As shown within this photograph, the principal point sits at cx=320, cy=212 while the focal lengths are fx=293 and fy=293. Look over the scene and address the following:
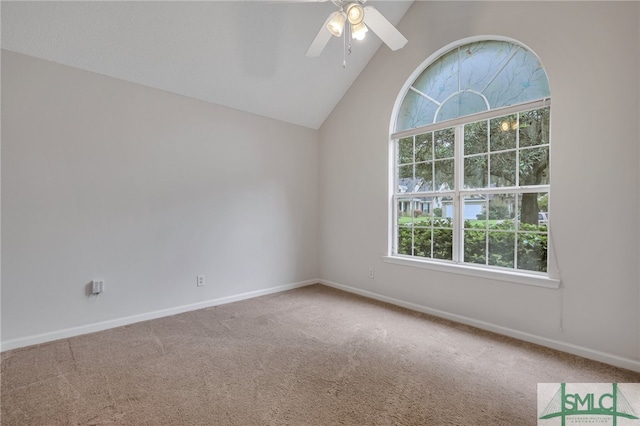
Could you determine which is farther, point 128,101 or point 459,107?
point 459,107

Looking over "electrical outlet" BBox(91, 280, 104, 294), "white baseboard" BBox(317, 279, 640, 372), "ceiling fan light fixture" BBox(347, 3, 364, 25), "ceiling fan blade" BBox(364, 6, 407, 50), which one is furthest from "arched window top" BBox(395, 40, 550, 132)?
"electrical outlet" BBox(91, 280, 104, 294)

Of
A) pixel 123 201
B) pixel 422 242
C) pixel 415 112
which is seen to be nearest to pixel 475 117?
pixel 415 112

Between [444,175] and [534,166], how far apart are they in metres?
0.83

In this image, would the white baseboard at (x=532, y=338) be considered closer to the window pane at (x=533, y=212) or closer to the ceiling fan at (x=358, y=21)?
the window pane at (x=533, y=212)

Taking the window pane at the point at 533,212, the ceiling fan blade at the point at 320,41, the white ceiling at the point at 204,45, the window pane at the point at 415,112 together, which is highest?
the white ceiling at the point at 204,45

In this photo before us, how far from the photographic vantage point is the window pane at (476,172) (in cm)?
296

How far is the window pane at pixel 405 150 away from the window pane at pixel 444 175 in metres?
0.36

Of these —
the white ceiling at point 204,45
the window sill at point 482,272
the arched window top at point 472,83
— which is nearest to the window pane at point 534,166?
the arched window top at point 472,83

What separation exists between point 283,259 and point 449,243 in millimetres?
2216

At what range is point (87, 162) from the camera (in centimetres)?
274

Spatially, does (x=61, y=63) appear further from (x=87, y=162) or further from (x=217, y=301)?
(x=217, y=301)

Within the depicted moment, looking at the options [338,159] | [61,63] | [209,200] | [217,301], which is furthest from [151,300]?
[338,159]

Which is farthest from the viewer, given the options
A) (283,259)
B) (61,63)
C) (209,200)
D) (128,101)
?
(283,259)

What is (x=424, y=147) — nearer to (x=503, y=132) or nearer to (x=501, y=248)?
(x=503, y=132)
